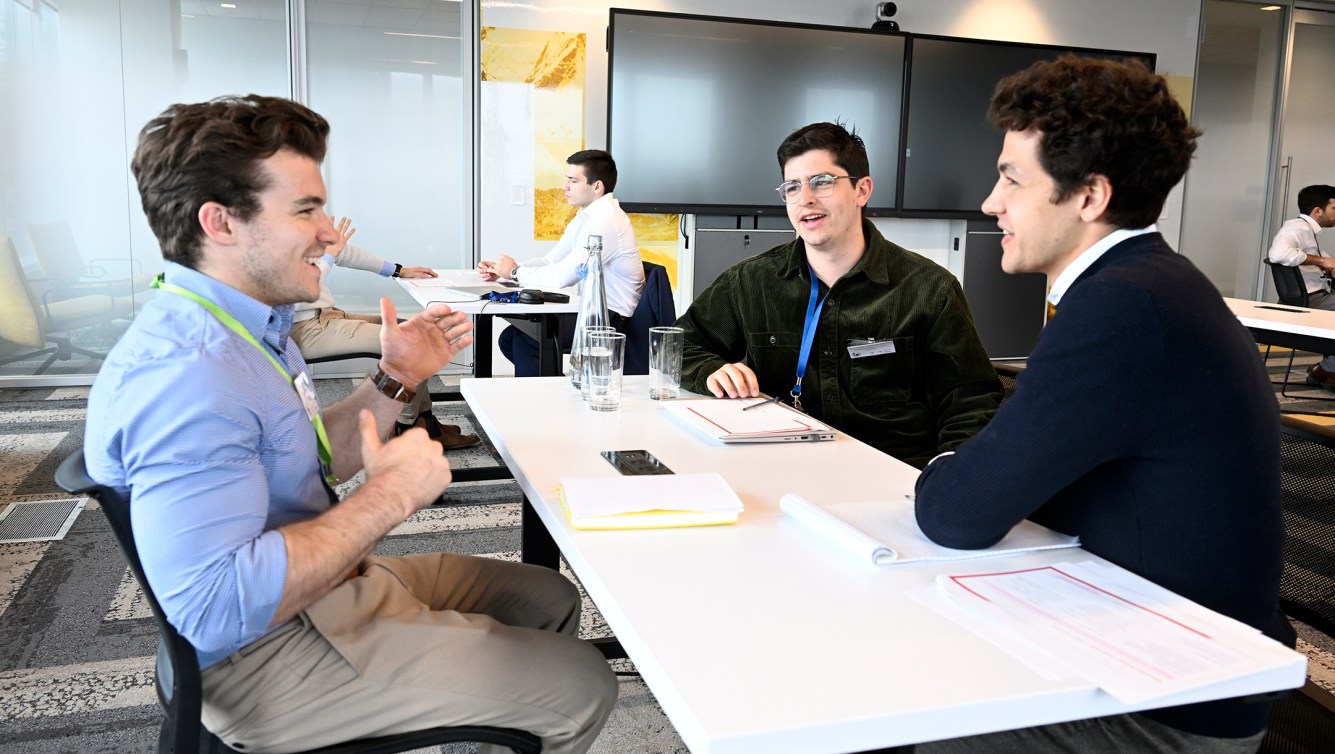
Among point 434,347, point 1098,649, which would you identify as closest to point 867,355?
point 434,347

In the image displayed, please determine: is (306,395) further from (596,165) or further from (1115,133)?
(596,165)

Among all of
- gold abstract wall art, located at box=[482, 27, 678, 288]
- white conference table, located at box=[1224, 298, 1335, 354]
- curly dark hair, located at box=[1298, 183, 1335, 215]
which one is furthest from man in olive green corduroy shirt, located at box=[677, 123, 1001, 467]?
curly dark hair, located at box=[1298, 183, 1335, 215]

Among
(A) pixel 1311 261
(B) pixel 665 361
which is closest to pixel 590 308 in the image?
(B) pixel 665 361

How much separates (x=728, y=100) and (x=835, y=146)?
4183 millimetres

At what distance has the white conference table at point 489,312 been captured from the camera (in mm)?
3752

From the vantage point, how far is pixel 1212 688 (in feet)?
3.03

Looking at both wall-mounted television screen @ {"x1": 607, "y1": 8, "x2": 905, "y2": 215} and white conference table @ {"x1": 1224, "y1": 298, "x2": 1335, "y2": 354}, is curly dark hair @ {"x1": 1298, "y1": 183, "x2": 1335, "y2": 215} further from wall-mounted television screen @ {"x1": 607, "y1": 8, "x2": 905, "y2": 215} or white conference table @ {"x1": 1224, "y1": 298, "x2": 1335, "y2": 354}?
white conference table @ {"x1": 1224, "y1": 298, "x2": 1335, "y2": 354}

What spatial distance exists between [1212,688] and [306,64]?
19.4 ft

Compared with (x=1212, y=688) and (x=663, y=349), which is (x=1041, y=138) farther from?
(x=663, y=349)

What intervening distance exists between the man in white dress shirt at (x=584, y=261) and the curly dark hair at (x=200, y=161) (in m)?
2.79

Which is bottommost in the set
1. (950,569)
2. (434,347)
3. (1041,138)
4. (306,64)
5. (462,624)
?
(462,624)

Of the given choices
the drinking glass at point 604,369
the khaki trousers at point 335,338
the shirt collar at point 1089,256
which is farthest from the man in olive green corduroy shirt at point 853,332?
the khaki trousers at point 335,338

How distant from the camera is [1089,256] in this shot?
53.0 inches

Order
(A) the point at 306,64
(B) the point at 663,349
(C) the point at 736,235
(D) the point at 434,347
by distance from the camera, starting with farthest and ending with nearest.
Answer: (C) the point at 736,235, (A) the point at 306,64, (B) the point at 663,349, (D) the point at 434,347
